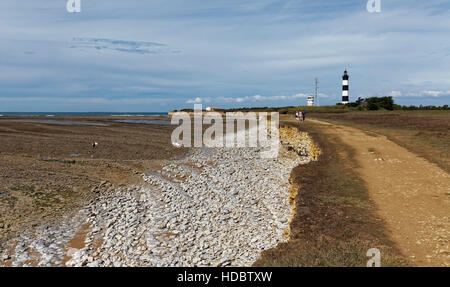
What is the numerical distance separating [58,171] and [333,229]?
20333 millimetres

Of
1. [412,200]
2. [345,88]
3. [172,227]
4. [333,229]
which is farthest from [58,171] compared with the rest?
[345,88]

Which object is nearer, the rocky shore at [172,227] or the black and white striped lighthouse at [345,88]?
the rocky shore at [172,227]

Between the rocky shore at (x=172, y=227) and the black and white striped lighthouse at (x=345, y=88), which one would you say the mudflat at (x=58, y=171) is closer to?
the rocky shore at (x=172, y=227)

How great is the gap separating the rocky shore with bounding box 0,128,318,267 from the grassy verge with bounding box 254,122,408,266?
87 cm

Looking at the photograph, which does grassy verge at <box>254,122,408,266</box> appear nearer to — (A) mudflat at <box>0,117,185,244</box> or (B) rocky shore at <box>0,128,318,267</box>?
(B) rocky shore at <box>0,128,318,267</box>

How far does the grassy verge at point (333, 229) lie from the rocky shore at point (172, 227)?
2.84 feet

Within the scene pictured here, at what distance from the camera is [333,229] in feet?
38.7

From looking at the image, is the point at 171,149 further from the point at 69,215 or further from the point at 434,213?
the point at 434,213

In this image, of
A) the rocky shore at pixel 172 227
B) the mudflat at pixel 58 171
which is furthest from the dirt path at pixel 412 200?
the mudflat at pixel 58 171

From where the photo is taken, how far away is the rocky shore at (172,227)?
1157 centimetres

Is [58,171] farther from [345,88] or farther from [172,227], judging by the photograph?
[345,88]
